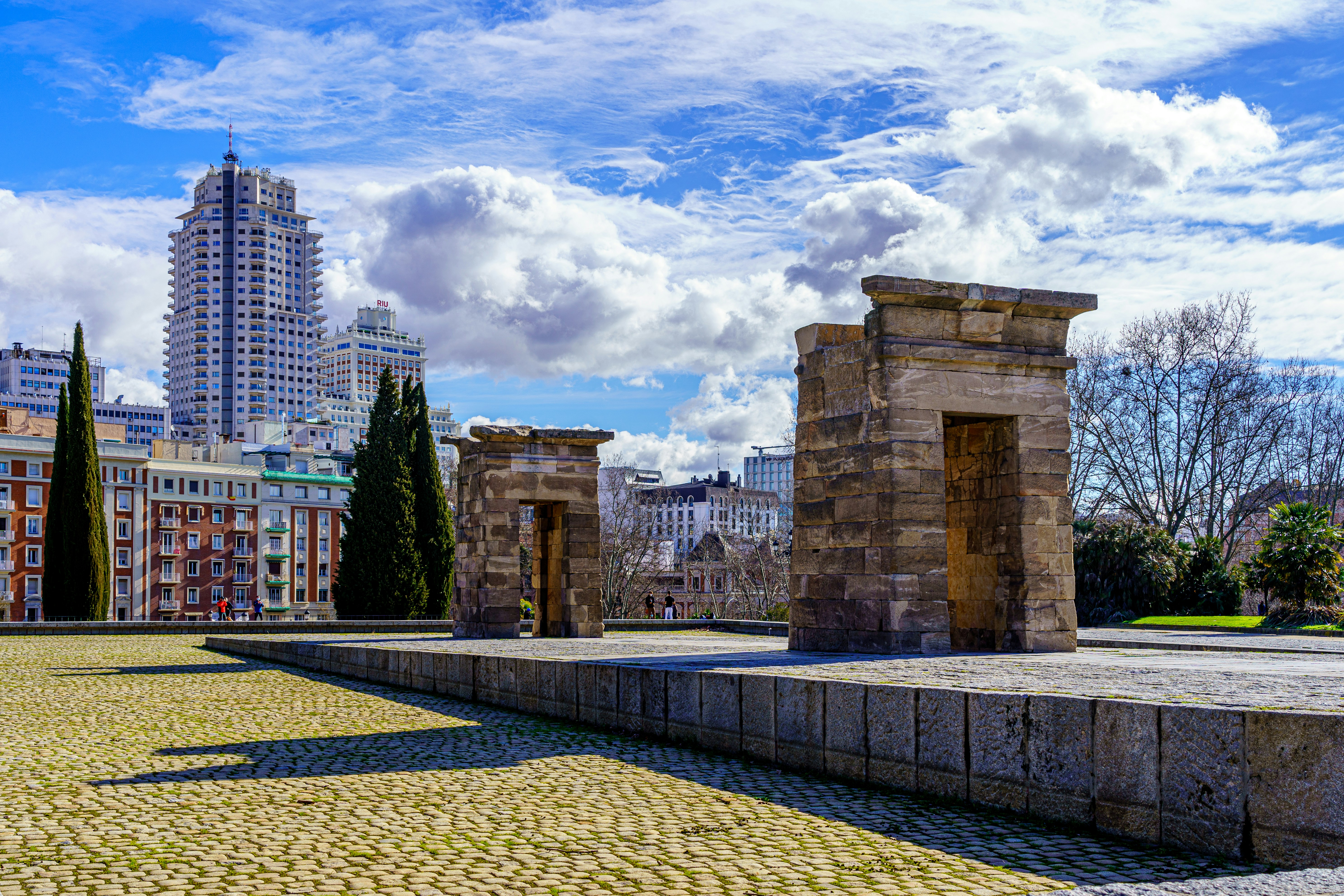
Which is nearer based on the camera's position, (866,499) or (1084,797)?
(1084,797)

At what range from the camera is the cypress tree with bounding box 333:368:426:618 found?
136ft

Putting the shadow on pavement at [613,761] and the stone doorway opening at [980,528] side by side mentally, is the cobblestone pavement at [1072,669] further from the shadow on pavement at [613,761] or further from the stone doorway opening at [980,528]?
the stone doorway opening at [980,528]

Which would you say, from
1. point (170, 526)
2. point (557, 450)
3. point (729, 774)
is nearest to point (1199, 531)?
point (557, 450)

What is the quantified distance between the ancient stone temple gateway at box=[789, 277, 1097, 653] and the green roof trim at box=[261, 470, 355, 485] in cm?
7209

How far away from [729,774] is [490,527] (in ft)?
48.2

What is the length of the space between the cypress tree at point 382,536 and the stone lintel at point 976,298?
103 ft

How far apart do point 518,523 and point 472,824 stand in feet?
53.5

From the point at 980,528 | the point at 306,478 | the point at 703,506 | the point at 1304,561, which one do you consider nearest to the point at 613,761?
the point at 980,528

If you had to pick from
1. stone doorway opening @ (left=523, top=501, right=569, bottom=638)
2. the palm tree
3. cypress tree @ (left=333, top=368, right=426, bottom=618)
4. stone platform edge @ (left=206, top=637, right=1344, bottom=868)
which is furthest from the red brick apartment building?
stone platform edge @ (left=206, top=637, right=1344, bottom=868)

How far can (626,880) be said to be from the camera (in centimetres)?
531

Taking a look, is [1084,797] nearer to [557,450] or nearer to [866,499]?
[866,499]

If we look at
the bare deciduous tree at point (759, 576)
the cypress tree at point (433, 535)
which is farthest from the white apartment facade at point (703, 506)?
the cypress tree at point (433, 535)

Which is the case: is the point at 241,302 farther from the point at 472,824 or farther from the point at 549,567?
the point at 472,824

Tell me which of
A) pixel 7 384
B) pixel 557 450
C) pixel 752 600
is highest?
pixel 7 384
